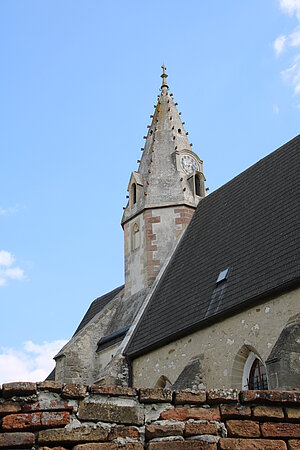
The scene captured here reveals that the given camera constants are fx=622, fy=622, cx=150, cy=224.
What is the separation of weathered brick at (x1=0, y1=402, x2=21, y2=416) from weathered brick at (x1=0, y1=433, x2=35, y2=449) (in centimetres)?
15

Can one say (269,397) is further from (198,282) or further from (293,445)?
(198,282)

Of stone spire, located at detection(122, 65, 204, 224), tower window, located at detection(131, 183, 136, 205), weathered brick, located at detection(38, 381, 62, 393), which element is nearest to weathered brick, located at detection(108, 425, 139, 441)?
weathered brick, located at detection(38, 381, 62, 393)

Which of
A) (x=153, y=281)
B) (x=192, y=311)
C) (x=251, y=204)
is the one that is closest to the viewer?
(x=192, y=311)

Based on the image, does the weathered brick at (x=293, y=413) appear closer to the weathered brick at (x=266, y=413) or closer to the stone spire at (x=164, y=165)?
the weathered brick at (x=266, y=413)

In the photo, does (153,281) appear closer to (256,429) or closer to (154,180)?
(154,180)

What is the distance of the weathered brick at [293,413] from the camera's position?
4320 millimetres

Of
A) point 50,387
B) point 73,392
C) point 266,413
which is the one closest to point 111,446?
point 73,392

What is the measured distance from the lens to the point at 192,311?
14203mm

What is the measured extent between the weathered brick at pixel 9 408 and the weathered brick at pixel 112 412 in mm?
415

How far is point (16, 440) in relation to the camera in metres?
4.02

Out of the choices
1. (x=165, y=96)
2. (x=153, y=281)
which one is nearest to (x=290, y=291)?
(x=153, y=281)

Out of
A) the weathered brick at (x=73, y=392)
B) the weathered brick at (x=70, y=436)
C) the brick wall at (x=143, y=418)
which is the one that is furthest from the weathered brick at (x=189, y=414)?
the weathered brick at (x=73, y=392)

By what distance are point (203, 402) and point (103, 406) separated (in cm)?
69

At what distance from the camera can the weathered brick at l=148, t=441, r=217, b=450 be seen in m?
4.15
